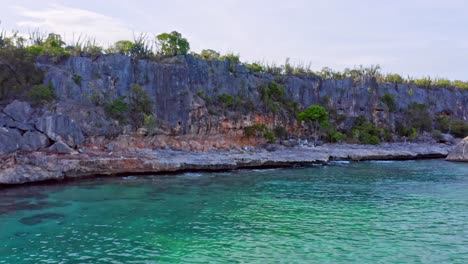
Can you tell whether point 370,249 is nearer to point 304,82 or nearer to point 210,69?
point 210,69

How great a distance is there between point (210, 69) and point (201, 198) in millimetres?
35642

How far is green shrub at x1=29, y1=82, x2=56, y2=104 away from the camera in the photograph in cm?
4431

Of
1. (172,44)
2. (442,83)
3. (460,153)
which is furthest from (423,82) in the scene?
(172,44)

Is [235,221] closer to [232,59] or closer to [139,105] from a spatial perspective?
[139,105]

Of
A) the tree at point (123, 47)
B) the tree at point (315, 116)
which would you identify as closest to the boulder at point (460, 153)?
the tree at point (315, 116)

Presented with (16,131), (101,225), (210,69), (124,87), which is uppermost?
(210,69)

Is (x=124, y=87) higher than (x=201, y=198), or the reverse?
(x=124, y=87)

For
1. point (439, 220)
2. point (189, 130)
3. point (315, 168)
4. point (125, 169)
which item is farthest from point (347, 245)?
point (189, 130)

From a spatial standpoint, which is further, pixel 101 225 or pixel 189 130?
pixel 189 130

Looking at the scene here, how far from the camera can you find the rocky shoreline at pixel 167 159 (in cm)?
3488

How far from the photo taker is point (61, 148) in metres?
39.2

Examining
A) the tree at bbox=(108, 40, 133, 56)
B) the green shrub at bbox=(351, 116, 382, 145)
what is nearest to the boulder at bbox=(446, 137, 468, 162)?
the green shrub at bbox=(351, 116, 382, 145)

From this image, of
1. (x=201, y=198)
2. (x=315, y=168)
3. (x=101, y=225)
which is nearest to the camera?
(x=101, y=225)

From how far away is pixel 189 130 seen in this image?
53.8m
